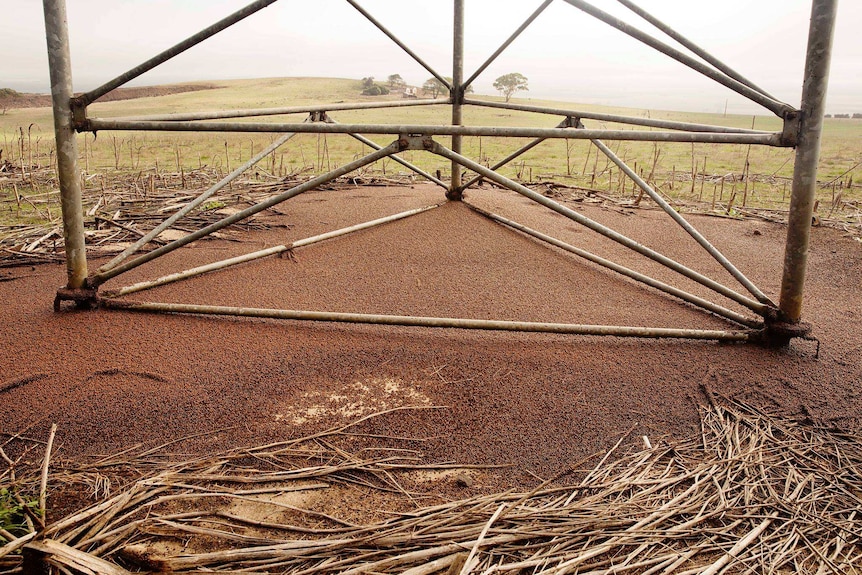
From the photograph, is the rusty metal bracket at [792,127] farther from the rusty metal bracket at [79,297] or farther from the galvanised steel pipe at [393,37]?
the rusty metal bracket at [79,297]

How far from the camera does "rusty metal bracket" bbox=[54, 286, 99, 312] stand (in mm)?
3688

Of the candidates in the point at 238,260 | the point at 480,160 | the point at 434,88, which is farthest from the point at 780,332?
the point at 434,88

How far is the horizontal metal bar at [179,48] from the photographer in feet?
11.6

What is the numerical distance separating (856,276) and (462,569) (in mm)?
4555

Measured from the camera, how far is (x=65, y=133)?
358cm

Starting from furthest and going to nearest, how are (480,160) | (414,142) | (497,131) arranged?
1. (480,160)
2. (414,142)
3. (497,131)

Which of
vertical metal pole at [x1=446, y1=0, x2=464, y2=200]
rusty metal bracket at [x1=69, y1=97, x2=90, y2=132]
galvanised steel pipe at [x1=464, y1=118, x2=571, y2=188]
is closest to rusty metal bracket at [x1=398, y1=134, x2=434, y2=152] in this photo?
galvanised steel pipe at [x1=464, y1=118, x2=571, y2=188]

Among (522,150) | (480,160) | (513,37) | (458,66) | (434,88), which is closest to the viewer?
(513,37)

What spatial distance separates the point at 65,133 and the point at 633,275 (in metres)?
3.58

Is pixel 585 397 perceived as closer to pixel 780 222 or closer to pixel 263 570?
pixel 263 570

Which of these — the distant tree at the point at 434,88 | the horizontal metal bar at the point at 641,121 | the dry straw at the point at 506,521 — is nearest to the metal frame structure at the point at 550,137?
the horizontal metal bar at the point at 641,121

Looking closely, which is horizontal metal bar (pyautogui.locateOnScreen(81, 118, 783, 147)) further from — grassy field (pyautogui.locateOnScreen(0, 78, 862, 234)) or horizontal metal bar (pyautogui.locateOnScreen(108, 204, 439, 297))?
grassy field (pyautogui.locateOnScreen(0, 78, 862, 234))

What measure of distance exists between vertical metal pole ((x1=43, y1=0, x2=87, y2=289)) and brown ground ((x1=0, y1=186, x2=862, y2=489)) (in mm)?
357

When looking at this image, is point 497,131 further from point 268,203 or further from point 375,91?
point 375,91
